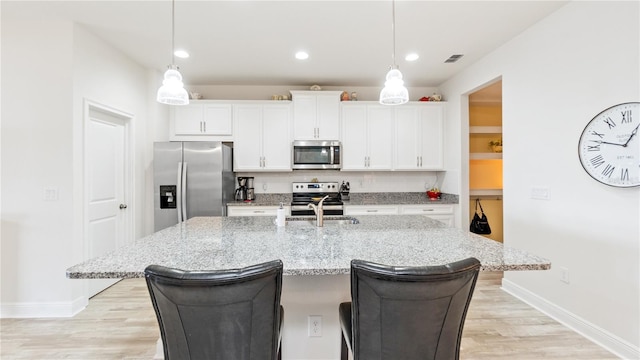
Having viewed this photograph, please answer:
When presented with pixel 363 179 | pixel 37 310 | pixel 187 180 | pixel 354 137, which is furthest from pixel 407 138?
pixel 37 310

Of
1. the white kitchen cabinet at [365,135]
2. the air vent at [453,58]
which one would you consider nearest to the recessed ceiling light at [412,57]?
the air vent at [453,58]

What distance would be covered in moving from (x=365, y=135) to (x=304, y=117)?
3.09ft

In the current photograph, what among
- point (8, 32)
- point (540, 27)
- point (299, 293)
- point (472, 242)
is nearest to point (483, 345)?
point (472, 242)

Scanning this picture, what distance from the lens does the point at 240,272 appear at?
91cm

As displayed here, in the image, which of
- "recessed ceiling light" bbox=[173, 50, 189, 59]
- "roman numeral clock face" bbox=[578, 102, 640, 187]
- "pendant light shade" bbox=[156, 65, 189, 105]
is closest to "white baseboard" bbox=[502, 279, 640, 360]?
"roman numeral clock face" bbox=[578, 102, 640, 187]

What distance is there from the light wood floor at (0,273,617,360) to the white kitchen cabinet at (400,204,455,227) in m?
1.39

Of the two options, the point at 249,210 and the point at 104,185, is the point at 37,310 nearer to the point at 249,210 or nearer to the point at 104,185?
the point at 104,185

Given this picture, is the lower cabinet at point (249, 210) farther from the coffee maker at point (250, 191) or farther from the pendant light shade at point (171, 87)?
the pendant light shade at point (171, 87)

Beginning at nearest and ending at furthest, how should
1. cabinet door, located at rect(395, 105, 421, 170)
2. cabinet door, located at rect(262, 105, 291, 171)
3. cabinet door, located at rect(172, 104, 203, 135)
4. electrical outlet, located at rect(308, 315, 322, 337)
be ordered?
electrical outlet, located at rect(308, 315, 322, 337)
cabinet door, located at rect(172, 104, 203, 135)
cabinet door, located at rect(262, 105, 291, 171)
cabinet door, located at rect(395, 105, 421, 170)

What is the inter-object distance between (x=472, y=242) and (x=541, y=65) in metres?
2.15

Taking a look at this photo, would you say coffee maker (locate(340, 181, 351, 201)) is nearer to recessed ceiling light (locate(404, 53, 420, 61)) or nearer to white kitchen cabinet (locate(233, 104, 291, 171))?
white kitchen cabinet (locate(233, 104, 291, 171))

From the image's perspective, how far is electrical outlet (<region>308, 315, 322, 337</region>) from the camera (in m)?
1.64

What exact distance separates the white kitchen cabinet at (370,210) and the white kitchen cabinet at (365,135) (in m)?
0.61

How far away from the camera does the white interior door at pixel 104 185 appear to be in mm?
2977
